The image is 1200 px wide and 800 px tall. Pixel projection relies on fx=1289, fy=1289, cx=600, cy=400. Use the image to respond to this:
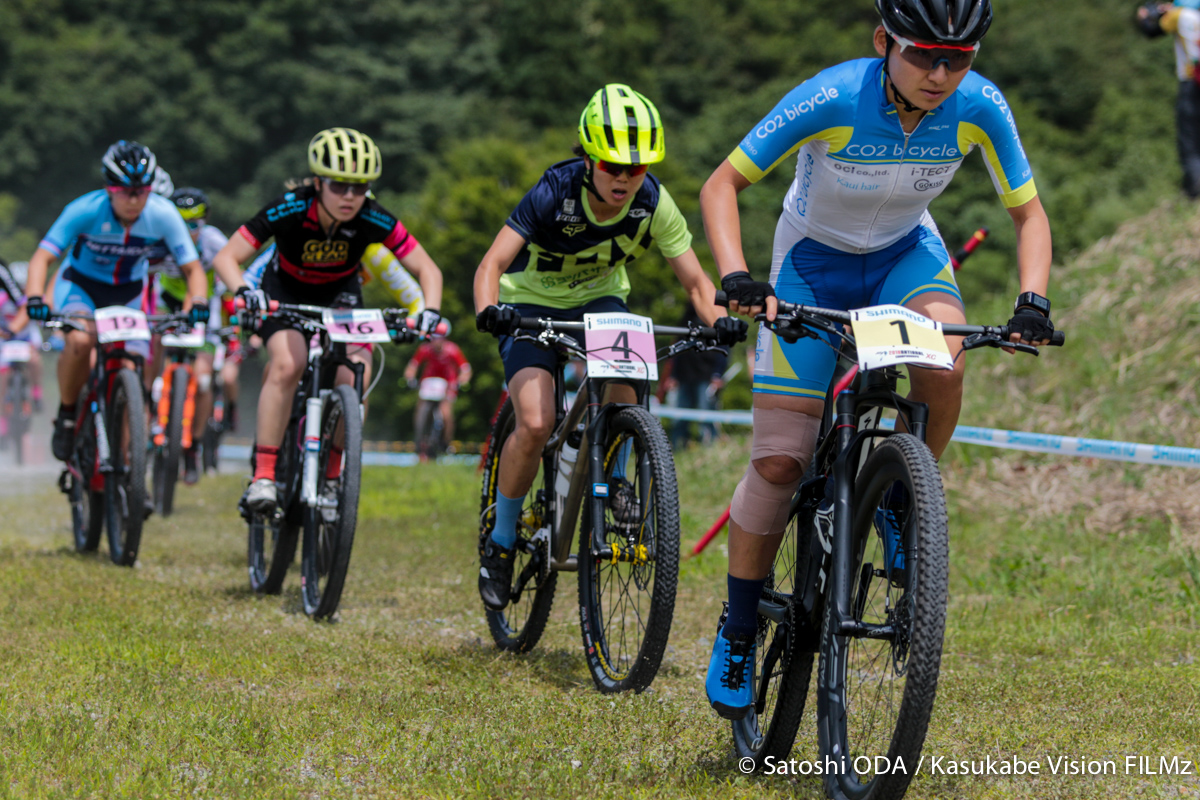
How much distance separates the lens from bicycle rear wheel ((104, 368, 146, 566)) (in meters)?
7.88

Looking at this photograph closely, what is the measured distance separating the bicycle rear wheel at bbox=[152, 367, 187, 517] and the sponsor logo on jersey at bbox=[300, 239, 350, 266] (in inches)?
147

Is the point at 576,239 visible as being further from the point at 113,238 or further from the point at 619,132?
the point at 113,238

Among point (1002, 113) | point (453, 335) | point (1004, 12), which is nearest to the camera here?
point (1002, 113)

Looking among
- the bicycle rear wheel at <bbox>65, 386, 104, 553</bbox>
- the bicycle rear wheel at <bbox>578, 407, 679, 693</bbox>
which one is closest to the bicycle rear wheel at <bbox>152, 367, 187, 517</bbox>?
the bicycle rear wheel at <bbox>65, 386, 104, 553</bbox>

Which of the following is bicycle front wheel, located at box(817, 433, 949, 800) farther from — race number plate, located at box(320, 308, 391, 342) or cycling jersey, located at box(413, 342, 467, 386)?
cycling jersey, located at box(413, 342, 467, 386)

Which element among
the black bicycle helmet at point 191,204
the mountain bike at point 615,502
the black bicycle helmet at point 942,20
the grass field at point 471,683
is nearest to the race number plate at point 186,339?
the black bicycle helmet at point 191,204

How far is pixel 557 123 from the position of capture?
212 feet

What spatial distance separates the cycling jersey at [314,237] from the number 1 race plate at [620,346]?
247 cm

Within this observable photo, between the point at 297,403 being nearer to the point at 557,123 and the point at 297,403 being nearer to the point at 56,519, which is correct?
the point at 56,519

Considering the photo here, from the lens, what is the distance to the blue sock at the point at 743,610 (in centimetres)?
410

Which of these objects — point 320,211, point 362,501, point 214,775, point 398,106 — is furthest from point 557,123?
point 214,775

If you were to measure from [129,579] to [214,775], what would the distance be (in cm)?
409

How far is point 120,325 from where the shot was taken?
27.0 ft

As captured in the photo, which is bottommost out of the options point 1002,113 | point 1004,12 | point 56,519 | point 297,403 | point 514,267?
point 56,519
